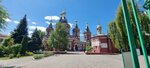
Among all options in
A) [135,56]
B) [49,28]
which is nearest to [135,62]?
[135,56]

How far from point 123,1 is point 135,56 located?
807 millimetres

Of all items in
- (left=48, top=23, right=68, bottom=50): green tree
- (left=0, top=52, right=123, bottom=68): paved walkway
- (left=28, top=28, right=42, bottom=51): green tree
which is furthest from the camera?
(left=28, top=28, right=42, bottom=51): green tree

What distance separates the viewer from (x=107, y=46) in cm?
3900

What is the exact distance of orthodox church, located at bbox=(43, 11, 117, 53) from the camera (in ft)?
128

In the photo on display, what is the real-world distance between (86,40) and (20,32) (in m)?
40.1

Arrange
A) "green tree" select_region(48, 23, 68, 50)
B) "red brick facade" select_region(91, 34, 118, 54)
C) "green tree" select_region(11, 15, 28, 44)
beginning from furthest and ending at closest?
"green tree" select_region(11, 15, 28, 44), "green tree" select_region(48, 23, 68, 50), "red brick facade" select_region(91, 34, 118, 54)

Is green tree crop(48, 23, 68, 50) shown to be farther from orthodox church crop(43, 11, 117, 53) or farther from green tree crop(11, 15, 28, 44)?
green tree crop(11, 15, 28, 44)

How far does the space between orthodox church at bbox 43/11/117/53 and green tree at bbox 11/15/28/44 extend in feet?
46.8

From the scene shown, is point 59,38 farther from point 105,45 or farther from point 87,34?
point 87,34

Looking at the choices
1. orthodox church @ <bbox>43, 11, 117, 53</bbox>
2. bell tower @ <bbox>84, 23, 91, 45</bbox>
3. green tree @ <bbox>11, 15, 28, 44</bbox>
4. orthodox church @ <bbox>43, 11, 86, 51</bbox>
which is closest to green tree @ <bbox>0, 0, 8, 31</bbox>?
orthodox church @ <bbox>43, 11, 117, 53</bbox>

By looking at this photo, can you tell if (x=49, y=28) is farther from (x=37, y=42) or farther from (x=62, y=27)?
(x=62, y=27)

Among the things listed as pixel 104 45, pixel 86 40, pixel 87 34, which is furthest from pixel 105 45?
pixel 87 34

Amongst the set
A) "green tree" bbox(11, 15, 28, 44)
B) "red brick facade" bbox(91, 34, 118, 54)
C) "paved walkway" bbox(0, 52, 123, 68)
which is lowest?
"paved walkway" bbox(0, 52, 123, 68)

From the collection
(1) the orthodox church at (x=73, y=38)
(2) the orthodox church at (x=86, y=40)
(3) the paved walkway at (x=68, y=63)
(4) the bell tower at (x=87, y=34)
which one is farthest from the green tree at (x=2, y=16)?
(4) the bell tower at (x=87, y=34)
